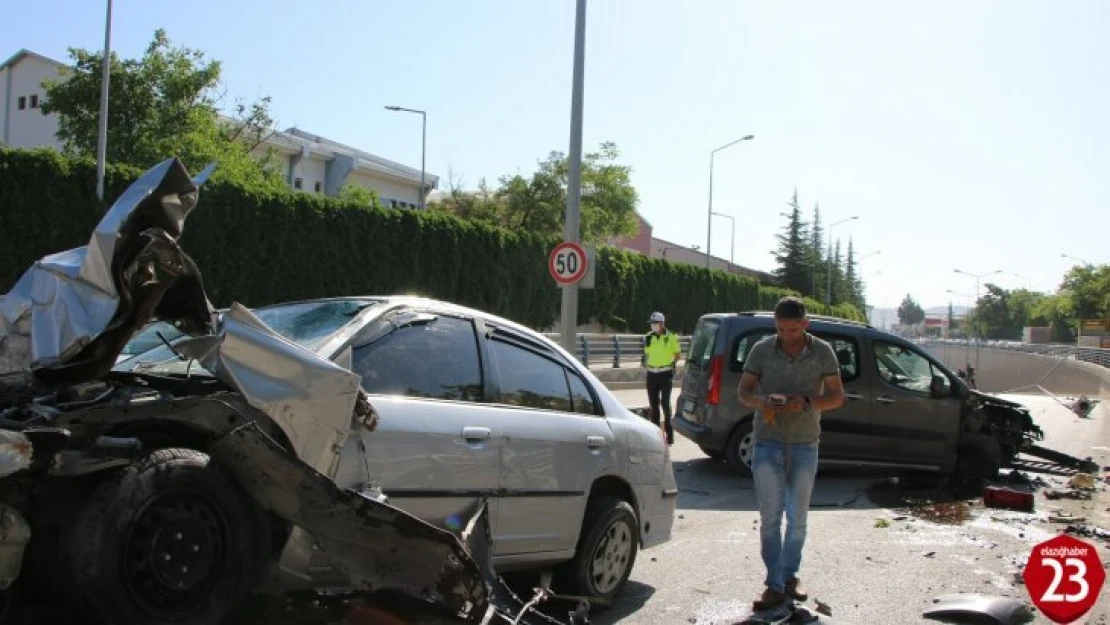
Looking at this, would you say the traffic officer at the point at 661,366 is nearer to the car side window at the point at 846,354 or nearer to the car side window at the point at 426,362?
the car side window at the point at 846,354

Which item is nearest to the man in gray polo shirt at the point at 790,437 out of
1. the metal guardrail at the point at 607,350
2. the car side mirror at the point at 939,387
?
the car side mirror at the point at 939,387

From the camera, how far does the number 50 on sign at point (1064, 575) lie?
4547 mm

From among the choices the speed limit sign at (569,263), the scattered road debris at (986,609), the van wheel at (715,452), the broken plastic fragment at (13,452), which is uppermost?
the speed limit sign at (569,263)

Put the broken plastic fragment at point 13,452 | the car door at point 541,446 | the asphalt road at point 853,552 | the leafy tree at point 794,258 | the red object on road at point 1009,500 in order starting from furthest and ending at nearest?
the leafy tree at point 794,258 → the red object on road at point 1009,500 → the asphalt road at point 853,552 → the car door at point 541,446 → the broken plastic fragment at point 13,452

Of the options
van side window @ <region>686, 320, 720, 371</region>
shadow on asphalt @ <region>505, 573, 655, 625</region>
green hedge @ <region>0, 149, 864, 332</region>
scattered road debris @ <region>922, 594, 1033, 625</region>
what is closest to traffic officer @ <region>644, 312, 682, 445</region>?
van side window @ <region>686, 320, 720, 371</region>

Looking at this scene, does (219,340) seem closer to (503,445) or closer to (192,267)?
(192,267)

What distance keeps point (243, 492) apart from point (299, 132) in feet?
178

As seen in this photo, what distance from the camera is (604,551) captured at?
551cm

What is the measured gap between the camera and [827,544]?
25.4 feet

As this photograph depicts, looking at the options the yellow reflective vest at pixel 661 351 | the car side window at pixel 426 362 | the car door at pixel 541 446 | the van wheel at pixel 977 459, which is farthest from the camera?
the yellow reflective vest at pixel 661 351

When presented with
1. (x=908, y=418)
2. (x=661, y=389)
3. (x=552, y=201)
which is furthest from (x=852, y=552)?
(x=552, y=201)

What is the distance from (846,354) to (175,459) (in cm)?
899

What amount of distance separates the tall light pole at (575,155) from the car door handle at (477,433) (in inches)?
404

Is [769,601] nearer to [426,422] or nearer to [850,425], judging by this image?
[426,422]
